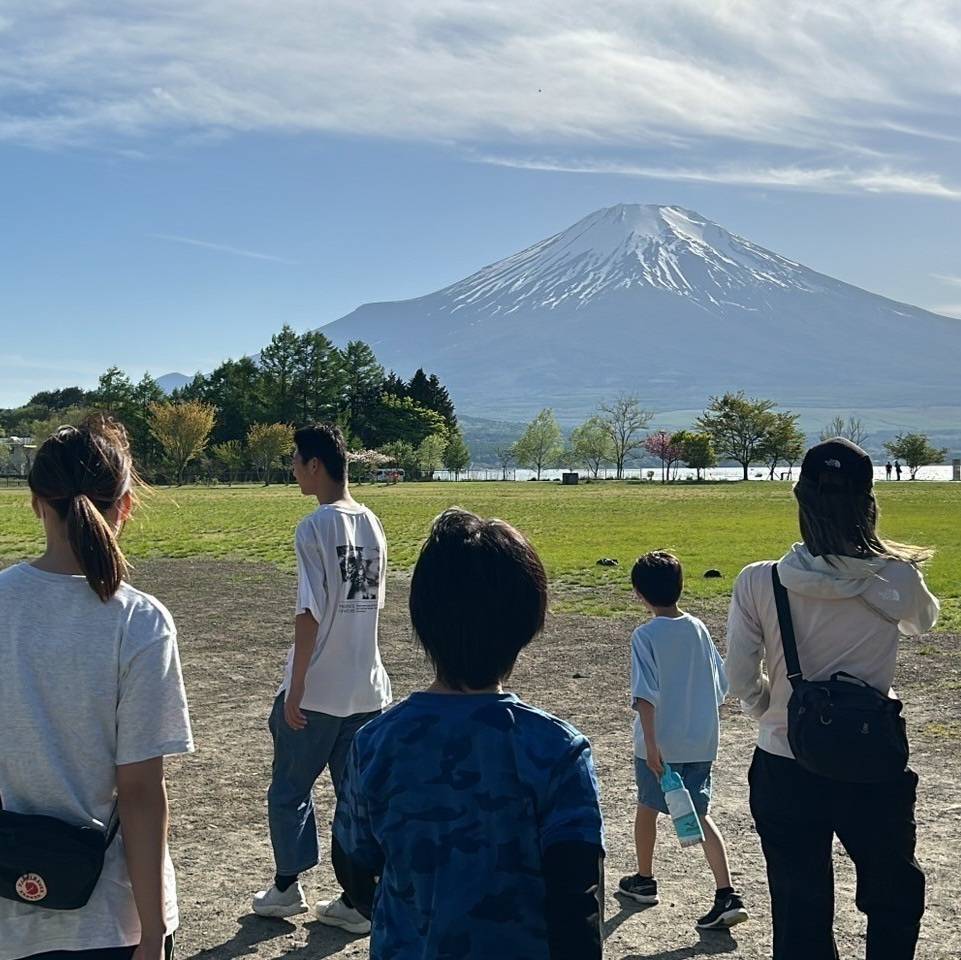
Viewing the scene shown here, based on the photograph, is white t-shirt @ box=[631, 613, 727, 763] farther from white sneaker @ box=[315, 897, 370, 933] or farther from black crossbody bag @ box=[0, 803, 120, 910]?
black crossbody bag @ box=[0, 803, 120, 910]

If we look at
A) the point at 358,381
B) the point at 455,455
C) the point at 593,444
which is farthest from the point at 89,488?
the point at 593,444

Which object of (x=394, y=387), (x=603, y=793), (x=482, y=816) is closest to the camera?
(x=482, y=816)

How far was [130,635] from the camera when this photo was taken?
241 cm

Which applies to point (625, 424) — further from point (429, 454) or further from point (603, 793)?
point (603, 793)

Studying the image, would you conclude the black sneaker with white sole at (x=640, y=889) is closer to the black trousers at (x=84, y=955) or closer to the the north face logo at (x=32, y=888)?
the black trousers at (x=84, y=955)

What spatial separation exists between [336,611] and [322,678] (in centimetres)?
29

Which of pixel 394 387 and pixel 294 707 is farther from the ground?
pixel 394 387

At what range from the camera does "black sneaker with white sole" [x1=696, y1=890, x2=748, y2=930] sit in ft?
15.7

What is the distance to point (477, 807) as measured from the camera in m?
2.17

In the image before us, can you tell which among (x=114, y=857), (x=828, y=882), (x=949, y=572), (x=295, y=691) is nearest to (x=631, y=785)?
(x=295, y=691)

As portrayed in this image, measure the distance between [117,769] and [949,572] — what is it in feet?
68.3

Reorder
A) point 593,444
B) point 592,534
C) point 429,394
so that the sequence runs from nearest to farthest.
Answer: point 592,534 < point 429,394 < point 593,444

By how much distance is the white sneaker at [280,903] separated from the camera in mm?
4891

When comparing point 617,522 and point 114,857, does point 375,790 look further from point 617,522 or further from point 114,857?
point 617,522
